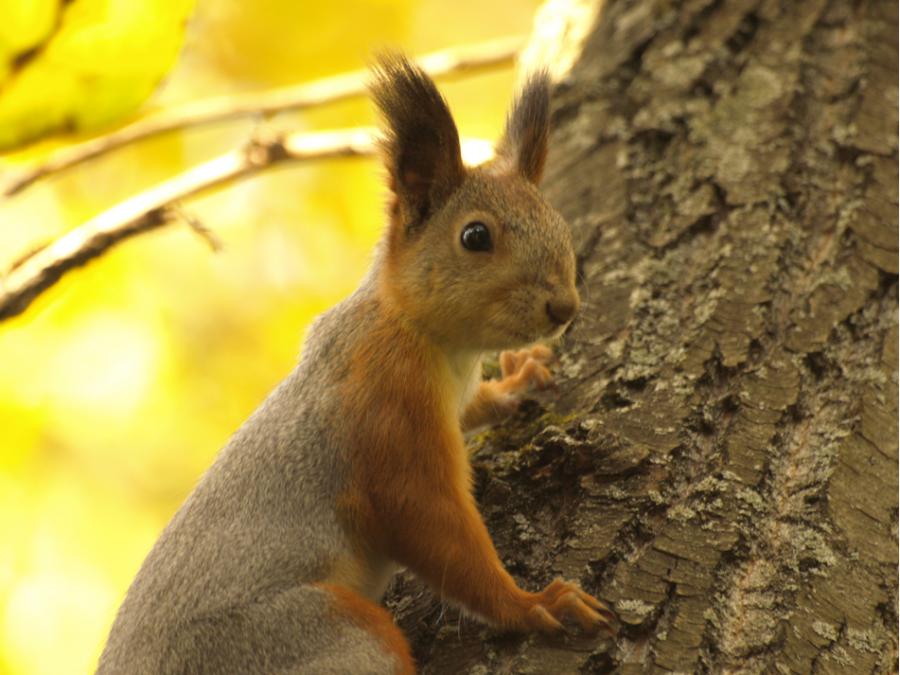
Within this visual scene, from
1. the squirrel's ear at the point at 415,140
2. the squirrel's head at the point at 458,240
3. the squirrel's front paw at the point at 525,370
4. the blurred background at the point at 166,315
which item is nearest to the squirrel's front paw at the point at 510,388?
the squirrel's front paw at the point at 525,370

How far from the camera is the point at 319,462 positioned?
9.86 ft

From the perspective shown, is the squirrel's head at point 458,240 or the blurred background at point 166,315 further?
the blurred background at point 166,315

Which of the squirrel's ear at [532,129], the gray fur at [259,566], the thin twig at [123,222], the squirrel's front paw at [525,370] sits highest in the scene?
the thin twig at [123,222]

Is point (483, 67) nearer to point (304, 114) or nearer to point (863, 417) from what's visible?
point (304, 114)

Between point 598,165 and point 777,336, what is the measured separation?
1.14 meters

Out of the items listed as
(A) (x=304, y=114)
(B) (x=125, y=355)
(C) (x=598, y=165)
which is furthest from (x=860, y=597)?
(A) (x=304, y=114)

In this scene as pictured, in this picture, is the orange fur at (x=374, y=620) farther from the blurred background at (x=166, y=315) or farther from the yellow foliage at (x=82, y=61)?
the blurred background at (x=166, y=315)

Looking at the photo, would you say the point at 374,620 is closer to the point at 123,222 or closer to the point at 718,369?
the point at 718,369

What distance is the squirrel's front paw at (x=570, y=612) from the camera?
245 centimetres

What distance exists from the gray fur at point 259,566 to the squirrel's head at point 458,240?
31cm

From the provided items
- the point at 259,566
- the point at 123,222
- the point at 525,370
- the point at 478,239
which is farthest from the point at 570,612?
the point at 123,222

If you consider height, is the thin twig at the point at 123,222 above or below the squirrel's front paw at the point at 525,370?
above

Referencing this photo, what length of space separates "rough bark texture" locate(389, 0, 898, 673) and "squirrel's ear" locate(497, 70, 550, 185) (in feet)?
1.17

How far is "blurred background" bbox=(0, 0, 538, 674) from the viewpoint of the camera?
4.94m
